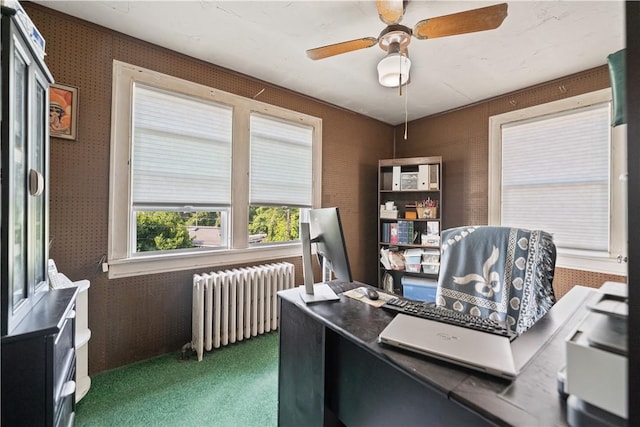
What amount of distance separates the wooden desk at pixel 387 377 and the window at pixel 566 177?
1547mm

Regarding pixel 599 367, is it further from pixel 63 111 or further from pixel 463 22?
pixel 63 111

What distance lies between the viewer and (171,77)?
7.62 ft

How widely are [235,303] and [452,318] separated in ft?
6.51

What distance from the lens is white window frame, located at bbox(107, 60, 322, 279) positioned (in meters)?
2.09

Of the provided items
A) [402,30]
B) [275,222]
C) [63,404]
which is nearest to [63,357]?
[63,404]

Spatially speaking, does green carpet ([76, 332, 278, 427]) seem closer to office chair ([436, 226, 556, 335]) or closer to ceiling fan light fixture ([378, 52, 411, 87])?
office chair ([436, 226, 556, 335])

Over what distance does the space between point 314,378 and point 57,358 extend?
1102mm

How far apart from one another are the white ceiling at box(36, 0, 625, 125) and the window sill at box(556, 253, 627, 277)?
182 cm

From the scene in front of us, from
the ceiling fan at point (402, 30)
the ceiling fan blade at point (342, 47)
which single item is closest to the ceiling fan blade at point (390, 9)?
the ceiling fan at point (402, 30)

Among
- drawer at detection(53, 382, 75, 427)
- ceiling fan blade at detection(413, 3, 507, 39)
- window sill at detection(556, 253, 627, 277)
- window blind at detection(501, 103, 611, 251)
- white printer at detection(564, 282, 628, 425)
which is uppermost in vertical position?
ceiling fan blade at detection(413, 3, 507, 39)

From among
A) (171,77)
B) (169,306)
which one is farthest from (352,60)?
(169,306)

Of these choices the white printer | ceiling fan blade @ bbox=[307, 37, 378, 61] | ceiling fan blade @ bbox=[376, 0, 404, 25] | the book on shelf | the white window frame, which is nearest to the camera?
the white printer

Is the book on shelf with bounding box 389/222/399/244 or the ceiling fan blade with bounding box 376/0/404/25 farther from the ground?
the ceiling fan blade with bounding box 376/0/404/25

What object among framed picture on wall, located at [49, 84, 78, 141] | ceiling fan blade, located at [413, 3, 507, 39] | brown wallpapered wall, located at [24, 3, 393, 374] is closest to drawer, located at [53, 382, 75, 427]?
brown wallpapered wall, located at [24, 3, 393, 374]
